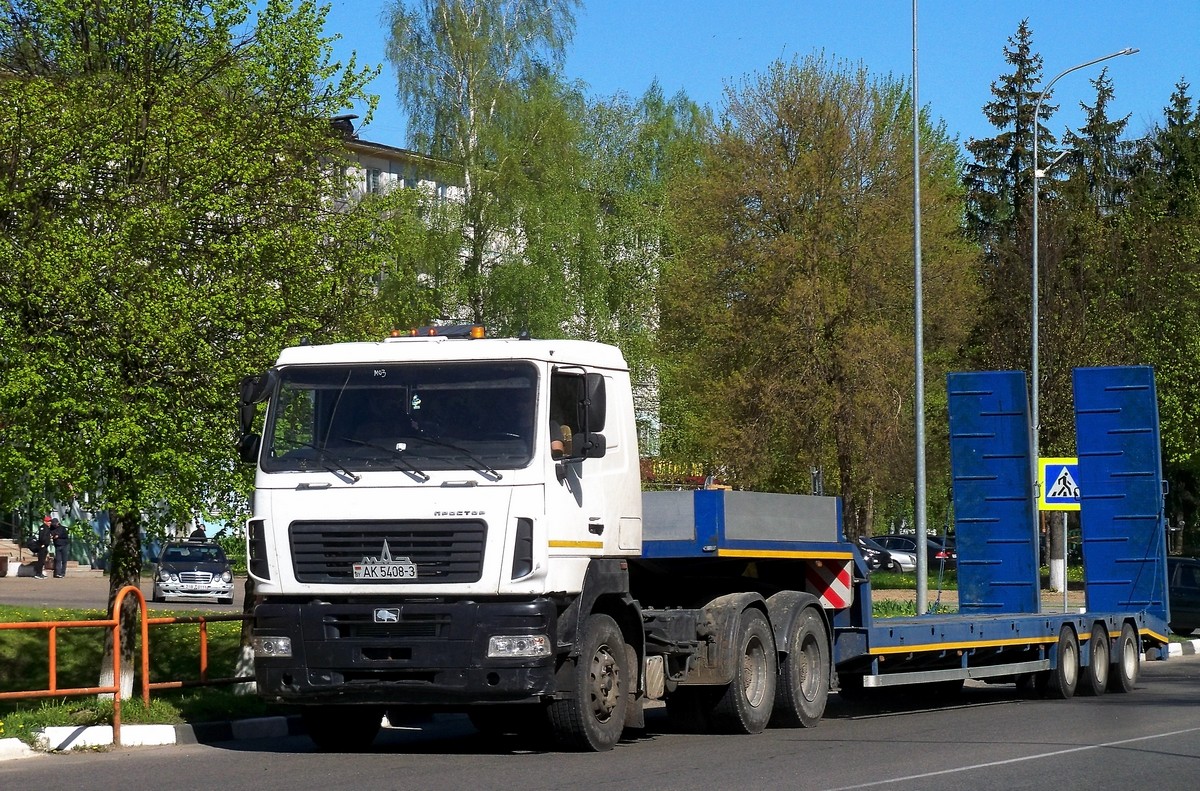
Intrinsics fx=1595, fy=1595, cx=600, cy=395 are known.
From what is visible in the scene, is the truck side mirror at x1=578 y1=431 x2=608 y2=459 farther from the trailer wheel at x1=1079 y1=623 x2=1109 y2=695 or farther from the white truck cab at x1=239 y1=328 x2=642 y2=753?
the trailer wheel at x1=1079 y1=623 x2=1109 y2=695

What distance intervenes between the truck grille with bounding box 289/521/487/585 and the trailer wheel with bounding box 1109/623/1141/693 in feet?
35.4

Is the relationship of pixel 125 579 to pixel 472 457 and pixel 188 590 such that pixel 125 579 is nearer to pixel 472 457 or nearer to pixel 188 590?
pixel 472 457

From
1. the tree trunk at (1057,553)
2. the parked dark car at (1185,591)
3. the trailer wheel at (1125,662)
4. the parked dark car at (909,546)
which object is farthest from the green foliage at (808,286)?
the parked dark car at (909,546)

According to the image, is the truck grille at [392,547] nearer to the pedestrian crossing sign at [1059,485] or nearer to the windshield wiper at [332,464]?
the windshield wiper at [332,464]

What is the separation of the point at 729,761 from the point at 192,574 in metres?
29.5

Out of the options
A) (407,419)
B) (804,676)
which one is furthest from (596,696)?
(804,676)

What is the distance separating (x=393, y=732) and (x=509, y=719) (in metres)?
1.21

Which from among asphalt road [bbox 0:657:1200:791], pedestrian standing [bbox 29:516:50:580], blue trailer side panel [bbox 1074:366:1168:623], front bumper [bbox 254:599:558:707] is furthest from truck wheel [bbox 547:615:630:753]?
pedestrian standing [bbox 29:516:50:580]

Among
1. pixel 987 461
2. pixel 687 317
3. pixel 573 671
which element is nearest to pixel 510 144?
pixel 687 317

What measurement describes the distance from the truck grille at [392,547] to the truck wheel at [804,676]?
391cm

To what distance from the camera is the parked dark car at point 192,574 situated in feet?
127

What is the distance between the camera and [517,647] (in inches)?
436

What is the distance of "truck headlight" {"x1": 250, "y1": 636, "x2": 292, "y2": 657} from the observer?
1143 cm

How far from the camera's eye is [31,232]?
1591 cm
